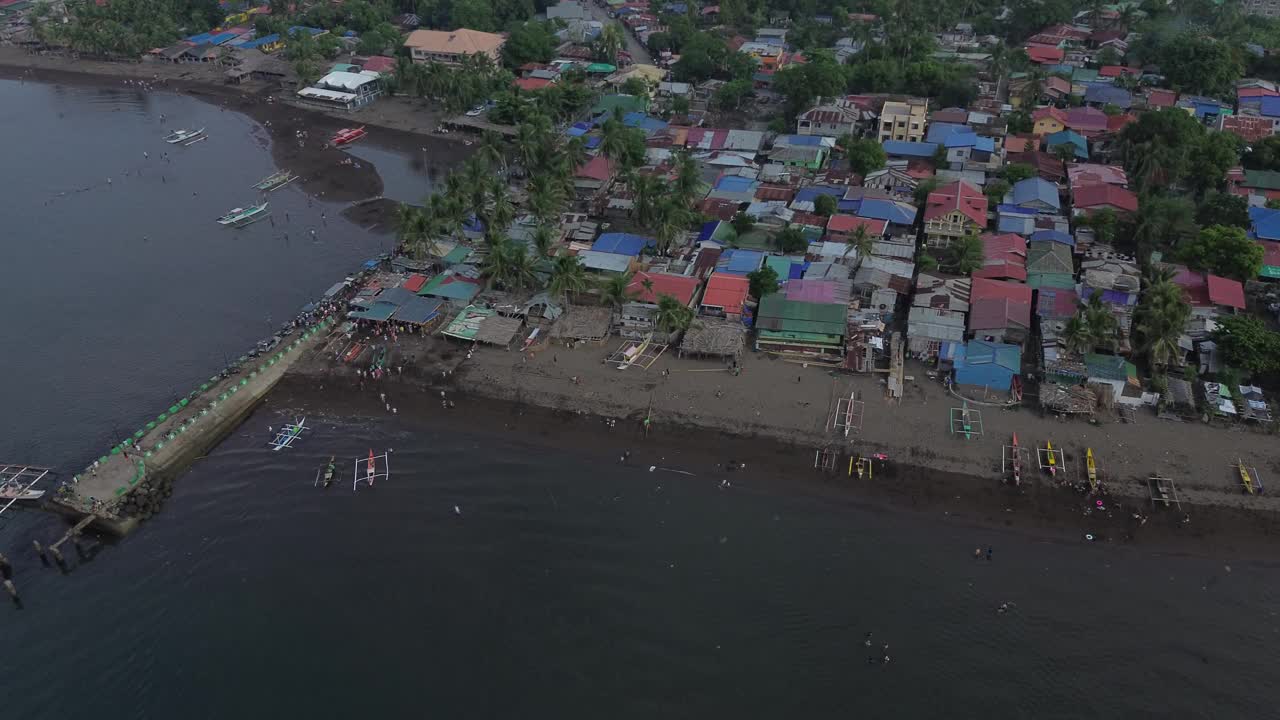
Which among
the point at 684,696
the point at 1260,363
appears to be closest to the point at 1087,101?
the point at 1260,363

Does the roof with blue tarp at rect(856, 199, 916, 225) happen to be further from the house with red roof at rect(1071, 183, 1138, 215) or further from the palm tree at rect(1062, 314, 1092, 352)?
the palm tree at rect(1062, 314, 1092, 352)

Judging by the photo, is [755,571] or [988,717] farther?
[755,571]

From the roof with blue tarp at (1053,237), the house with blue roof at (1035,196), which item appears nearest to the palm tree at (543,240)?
the roof with blue tarp at (1053,237)

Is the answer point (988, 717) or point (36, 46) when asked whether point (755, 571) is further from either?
point (36, 46)

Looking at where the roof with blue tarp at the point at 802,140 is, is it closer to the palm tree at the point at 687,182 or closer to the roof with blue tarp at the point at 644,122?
the roof with blue tarp at the point at 644,122

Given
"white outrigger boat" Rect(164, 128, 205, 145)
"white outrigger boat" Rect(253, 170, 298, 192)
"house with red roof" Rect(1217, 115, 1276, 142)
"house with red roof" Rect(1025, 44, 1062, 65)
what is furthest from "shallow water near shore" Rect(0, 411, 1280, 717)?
"house with red roof" Rect(1025, 44, 1062, 65)

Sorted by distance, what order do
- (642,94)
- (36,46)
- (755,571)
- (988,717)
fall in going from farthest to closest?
(36,46), (642,94), (755,571), (988,717)
